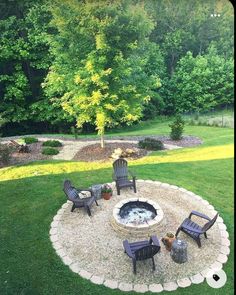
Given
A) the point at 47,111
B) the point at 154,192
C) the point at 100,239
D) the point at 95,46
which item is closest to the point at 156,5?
the point at 47,111

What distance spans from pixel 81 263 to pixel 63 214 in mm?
A: 2353

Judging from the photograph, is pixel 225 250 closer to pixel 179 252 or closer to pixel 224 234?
pixel 224 234

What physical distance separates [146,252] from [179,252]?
36.2 inches

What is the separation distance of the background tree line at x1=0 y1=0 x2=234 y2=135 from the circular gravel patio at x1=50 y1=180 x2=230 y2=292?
17.5 ft

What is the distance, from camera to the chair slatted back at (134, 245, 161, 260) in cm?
673

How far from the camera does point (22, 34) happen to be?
915 inches

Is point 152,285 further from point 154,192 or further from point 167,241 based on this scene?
point 154,192

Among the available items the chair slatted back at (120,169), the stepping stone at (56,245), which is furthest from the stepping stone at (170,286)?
the chair slatted back at (120,169)

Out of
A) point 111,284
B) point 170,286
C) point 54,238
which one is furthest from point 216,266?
point 54,238

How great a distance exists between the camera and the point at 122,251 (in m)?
7.78

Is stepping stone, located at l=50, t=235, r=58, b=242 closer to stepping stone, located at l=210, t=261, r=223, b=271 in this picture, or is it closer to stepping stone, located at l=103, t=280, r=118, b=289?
stepping stone, located at l=103, t=280, r=118, b=289

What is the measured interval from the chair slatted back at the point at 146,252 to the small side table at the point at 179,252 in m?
0.62

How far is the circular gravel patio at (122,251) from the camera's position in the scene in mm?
6848

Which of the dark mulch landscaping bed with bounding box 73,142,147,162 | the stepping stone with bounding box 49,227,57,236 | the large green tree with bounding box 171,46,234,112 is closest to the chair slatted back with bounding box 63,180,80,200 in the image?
the stepping stone with bounding box 49,227,57,236
